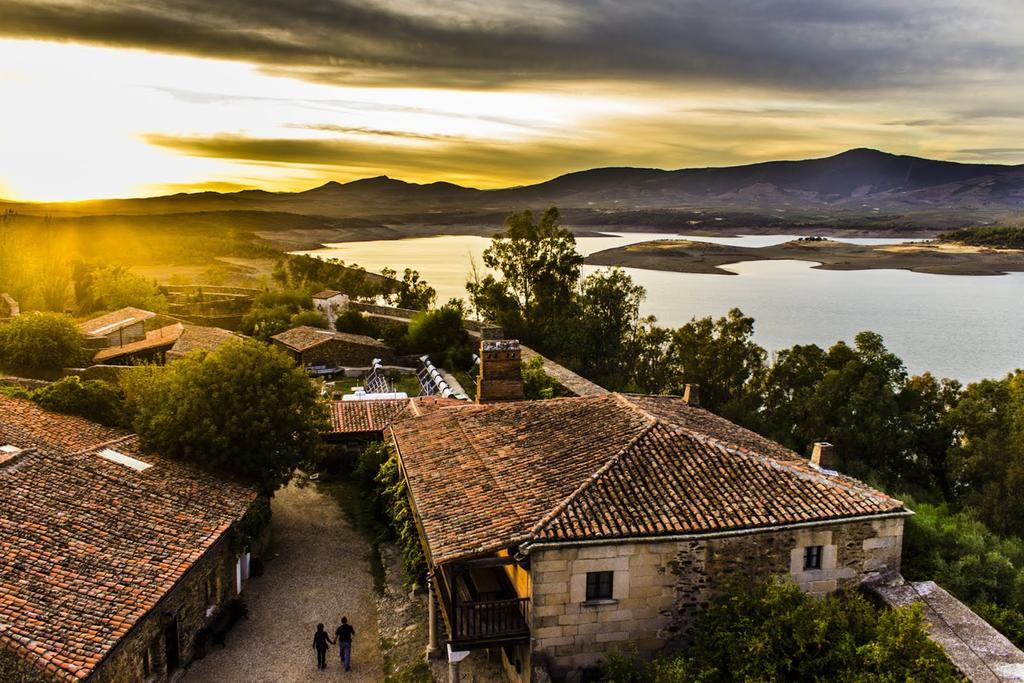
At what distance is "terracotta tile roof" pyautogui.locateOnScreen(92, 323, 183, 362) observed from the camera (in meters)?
44.2

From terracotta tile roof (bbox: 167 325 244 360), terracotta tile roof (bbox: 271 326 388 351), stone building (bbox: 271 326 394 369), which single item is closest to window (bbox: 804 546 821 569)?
terracotta tile roof (bbox: 167 325 244 360)

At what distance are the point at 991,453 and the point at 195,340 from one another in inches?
1586

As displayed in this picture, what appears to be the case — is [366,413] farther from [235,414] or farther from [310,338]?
[310,338]

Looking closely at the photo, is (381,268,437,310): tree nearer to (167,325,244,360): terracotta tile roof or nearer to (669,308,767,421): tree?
(167,325,244,360): terracotta tile roof

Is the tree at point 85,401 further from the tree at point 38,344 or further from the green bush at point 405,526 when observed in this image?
the tree at point 38,344

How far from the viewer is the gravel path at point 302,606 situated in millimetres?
16203

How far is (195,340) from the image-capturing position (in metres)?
45.3

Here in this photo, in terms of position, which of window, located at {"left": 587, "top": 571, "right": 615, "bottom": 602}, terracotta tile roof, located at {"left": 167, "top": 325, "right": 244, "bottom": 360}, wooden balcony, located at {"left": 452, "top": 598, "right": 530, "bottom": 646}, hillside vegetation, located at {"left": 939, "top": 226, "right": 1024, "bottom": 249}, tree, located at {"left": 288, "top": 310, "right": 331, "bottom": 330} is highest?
hillside vegetation, located at {"left": 939, "top": 226, "right": 1024, "bottom": 249}

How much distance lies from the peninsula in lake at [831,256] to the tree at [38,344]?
252ft

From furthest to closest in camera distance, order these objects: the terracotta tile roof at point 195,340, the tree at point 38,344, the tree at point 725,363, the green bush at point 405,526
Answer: the terracotta tile roof at point 195,340 < the tree at point 38,344 < the tree at point 725,363 < the green bush at point 405,526

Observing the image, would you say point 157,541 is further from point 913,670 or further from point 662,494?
point 913,670

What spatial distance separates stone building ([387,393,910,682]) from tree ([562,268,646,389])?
30.2 m

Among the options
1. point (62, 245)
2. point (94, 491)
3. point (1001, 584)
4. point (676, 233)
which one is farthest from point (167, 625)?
point (676, 233)

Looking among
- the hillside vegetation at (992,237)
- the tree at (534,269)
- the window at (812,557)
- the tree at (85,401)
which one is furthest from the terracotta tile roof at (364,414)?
the hillside vegetation at (992,237)
